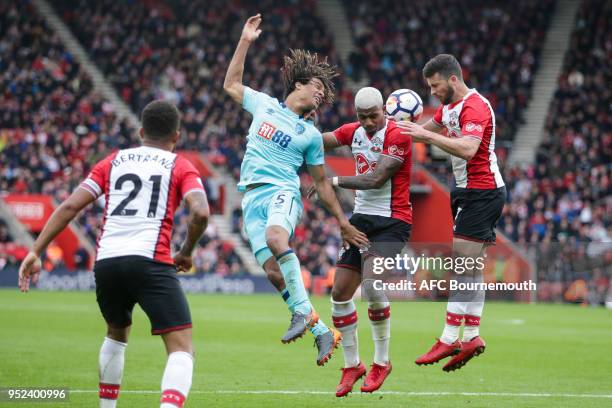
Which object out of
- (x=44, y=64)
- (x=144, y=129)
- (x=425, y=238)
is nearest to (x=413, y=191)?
(x=425, y=238)

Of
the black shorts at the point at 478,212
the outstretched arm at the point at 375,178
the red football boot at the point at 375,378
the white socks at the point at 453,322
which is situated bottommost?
the red football boot at the point at 375,378

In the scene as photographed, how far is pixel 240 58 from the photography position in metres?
10.3

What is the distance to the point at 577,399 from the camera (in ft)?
35.1

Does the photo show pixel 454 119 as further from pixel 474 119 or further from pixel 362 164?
pixel 362 164

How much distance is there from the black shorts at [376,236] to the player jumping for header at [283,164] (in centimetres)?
33

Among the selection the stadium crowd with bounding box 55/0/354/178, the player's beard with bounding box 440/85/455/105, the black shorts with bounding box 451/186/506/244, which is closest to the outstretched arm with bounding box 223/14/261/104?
the player's beard with bounding box 440/85/455/105

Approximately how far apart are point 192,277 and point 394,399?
2333 cm

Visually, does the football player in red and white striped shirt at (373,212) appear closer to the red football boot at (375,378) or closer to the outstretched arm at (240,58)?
the red football boot at (375,378)

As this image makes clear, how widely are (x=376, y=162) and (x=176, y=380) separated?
13.3ft

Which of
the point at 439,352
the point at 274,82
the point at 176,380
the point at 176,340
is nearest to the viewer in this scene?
the point at 176,380

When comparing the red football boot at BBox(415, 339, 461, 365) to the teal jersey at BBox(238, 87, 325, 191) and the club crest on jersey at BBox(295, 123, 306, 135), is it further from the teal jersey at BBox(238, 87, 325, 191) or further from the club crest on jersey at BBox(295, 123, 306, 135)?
the club crest on jersey at BBox(295, 123, 306, 135)

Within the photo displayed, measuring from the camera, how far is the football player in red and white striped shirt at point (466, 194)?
10.3m

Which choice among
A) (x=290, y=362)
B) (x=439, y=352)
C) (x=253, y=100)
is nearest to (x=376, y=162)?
(x=253, y=100)

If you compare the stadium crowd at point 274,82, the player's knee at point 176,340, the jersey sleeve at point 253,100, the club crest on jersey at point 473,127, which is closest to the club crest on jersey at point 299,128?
the jersey sleeve at point 253,100
